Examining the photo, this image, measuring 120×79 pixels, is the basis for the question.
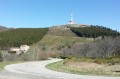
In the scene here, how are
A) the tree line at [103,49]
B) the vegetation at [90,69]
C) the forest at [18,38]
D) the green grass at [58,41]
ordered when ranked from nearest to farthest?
1. the vegetation at [90,69]
2. the tree line at [103,49]
3. the forest at [18,38]
4. the green grass at [58,41]

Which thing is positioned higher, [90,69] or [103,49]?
[90,69]

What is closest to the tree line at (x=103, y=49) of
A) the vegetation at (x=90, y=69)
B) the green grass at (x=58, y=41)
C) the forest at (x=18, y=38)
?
the green grass at (x=58, y=41)

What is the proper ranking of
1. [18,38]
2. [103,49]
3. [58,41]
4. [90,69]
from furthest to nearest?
[58,41]
[18,38]
[103,49]
[90,69]

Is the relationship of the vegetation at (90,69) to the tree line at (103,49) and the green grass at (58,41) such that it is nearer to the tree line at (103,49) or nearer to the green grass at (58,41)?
the tree line at (103,49)

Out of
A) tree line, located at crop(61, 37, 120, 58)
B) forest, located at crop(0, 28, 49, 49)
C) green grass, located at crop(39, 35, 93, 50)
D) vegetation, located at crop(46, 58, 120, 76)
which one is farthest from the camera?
green grass, located at crop(39, 35, 93, 50)

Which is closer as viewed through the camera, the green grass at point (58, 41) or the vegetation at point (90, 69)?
the vegetation at point (90, 69)

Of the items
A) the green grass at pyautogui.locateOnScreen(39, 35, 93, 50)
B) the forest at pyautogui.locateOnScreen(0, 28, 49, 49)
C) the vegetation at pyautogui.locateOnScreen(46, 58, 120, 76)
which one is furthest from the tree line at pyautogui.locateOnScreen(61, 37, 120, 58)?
the vegetation at pyautogui.locateOnScreen(46, 58, 120, 76)

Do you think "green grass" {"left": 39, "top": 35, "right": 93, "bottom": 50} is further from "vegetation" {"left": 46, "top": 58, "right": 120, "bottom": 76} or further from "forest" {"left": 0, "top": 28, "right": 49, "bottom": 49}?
"vegetation" {"left": 46, "top": 58, "right": 120, "bottom": 76}

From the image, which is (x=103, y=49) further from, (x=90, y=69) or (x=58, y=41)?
(x=58, y=41)

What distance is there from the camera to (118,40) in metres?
108

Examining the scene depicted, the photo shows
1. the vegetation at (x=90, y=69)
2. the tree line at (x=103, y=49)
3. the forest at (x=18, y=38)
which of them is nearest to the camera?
the vegetation at (x=90, y=69)

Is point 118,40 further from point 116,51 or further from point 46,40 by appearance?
point 46,40

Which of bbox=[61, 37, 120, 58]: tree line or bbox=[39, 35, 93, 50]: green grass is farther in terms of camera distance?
bbox=[39, 35, 93, 50]: green grass

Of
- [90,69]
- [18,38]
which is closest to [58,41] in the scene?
[18,38]
